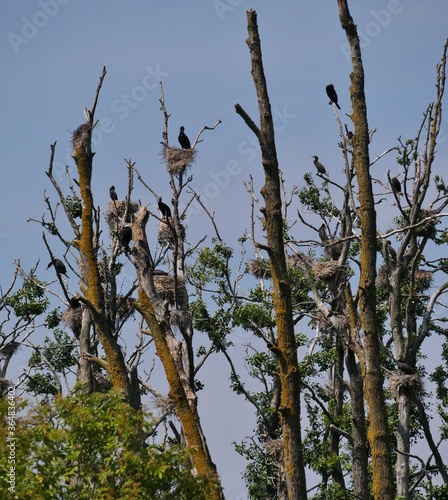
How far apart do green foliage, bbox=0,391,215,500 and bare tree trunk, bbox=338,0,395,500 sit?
2759 mm

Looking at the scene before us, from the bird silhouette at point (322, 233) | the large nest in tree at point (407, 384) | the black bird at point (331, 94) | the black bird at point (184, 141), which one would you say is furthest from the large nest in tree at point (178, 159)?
the large nest in tree at point (407, 384)

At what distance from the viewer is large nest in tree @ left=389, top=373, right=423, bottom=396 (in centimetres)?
2117

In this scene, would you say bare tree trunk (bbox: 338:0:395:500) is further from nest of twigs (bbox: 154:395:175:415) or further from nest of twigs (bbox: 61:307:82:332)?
nest of twigs (bbox: 61:307:82:332)

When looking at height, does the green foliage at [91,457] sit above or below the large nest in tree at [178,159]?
below

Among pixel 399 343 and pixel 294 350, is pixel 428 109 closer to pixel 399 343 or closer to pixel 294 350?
pixel 399 343

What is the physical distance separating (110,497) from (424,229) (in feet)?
49.4

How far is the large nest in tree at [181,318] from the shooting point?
20.9 metres

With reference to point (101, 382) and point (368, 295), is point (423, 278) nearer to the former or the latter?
point (101, 382)

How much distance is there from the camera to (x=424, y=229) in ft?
77.3

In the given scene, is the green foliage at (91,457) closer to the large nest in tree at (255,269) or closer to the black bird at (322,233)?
the black bird at (322,233)

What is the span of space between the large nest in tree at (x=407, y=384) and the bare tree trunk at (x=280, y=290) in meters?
Result: 9.34

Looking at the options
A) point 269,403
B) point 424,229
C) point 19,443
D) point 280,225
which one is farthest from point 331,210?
Answer: point 19,443

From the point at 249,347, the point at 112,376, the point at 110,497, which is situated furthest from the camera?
the point at 249,347

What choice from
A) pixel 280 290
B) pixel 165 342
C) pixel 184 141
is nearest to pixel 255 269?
pixel 184 141
